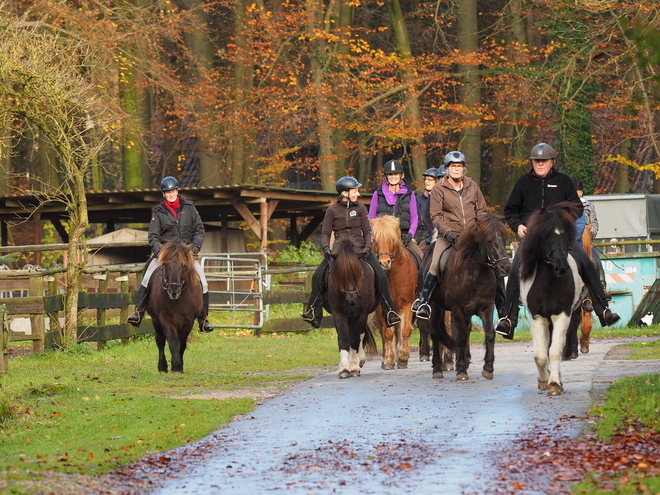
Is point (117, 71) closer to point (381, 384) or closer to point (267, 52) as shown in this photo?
point (267, 52)

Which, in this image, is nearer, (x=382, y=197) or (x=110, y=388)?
(x=110, y=388)

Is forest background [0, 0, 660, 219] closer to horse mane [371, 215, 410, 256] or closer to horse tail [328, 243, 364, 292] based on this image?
horse mane [371, 215, 410, 256]

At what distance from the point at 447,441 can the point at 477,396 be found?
2690 mm

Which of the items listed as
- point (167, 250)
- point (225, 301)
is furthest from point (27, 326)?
point (167, 250)

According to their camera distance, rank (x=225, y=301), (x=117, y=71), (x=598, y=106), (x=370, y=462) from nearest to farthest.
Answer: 1. (x=370, y=462)
2. (x=225, y=301)
3. (x=117, y=71)
4. (x=598, y=106)

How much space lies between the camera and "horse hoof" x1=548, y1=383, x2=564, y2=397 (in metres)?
10.9

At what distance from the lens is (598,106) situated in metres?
35.8

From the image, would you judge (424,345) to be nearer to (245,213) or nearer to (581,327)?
(581,327)

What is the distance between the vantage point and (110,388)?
13.4 meters

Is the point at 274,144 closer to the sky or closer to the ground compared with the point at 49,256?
closer to the sky

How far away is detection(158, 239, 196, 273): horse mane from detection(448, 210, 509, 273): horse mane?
3570 mm

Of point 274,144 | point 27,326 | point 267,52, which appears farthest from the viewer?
point 274,144

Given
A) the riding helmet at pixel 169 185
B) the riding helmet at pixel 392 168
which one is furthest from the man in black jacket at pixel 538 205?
the riding helmet at pixel 169 185

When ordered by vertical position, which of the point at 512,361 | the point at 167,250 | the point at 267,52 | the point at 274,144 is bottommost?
the point at 512,361
